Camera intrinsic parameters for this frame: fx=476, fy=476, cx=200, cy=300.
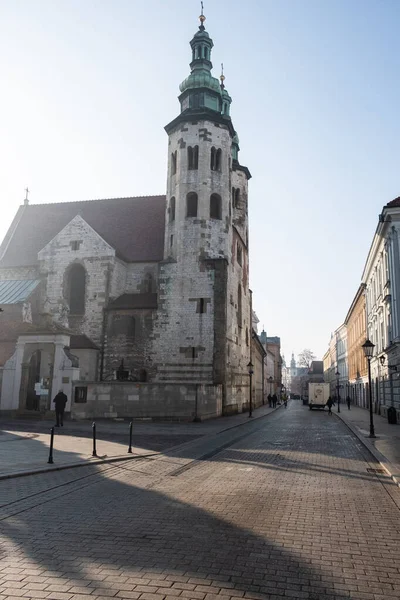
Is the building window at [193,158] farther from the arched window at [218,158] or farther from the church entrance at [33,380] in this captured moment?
the church entrance at [33,380]

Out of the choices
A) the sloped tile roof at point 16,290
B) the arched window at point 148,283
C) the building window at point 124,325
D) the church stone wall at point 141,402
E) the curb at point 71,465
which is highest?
the arched window at point 148,283

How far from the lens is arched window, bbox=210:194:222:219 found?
118 ft

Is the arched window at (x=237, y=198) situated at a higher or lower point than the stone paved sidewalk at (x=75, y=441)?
higher

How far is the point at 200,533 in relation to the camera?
20.9 feet

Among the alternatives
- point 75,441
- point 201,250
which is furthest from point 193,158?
point 75,441

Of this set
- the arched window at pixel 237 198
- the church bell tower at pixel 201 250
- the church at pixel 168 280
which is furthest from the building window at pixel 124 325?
the arched window at pixel 237 198

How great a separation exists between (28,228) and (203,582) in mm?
41816

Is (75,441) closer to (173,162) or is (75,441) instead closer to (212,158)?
(212,158)

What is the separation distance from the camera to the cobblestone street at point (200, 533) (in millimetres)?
4707

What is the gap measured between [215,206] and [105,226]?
1014 cm

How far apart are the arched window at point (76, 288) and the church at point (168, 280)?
0.26 ft

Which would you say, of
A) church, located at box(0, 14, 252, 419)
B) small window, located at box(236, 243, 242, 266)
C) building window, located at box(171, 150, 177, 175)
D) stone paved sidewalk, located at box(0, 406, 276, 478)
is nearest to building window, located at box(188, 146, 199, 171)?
church, located at box(0, 14, 252, 419)

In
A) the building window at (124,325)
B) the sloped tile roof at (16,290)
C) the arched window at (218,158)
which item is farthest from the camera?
the arched window at (218,158)

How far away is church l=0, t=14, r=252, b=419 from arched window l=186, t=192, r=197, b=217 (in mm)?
75
